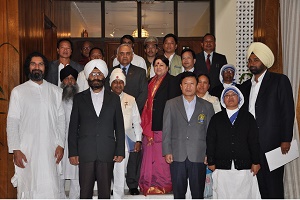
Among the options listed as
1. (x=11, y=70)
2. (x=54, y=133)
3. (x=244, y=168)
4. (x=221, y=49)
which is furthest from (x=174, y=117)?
(x=221, y=49)

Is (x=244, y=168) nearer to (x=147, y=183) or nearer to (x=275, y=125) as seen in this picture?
(x=275, y=125)

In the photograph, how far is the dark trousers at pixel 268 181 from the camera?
5.16m

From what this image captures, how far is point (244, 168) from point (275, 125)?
0.58m

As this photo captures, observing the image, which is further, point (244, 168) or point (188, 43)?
point (188, 43)

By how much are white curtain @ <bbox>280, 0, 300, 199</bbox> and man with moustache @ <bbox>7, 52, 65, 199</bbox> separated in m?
2.66

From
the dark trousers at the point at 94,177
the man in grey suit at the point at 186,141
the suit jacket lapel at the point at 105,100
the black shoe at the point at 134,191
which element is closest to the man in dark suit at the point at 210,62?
the man in grey suit at the point at 186,141

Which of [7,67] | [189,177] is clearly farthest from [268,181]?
[7,67]

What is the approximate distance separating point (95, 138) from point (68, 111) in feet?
2.91

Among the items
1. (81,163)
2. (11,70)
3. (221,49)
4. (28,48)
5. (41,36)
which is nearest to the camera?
(81,163)

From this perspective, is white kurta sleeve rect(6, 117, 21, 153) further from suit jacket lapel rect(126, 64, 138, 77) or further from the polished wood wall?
suit jacket lapel rect(126, 64, 138, 77)

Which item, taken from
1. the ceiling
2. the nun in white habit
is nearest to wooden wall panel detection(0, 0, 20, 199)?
the nun in white habit

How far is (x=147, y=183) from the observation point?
6004mm

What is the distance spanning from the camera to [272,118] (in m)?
5.22

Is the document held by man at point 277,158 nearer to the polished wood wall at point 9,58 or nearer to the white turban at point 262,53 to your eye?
the white turban at point 262,53
